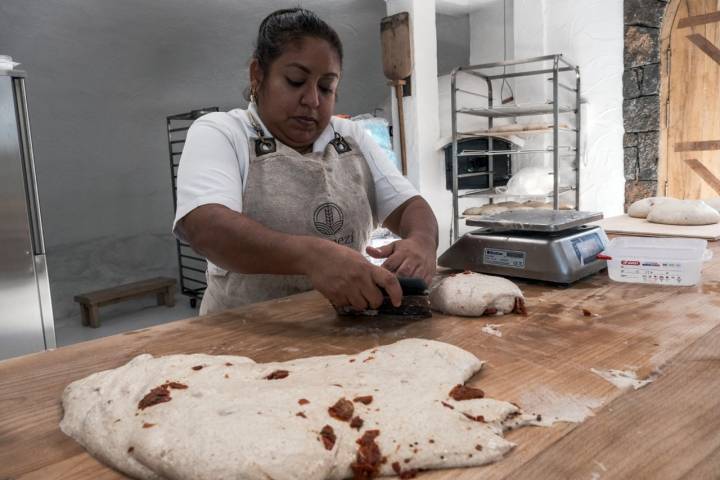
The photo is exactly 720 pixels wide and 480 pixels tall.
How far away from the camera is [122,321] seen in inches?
167

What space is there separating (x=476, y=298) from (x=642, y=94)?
10.9ft

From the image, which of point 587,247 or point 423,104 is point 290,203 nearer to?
point 587,247

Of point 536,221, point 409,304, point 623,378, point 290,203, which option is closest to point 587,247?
point 536,221

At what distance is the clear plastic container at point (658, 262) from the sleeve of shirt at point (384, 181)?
2.05ft

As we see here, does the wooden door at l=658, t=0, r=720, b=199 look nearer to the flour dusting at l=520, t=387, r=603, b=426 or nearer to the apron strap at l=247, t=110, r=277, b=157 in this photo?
the apron strap at l=247, t=110, r=277, b=157

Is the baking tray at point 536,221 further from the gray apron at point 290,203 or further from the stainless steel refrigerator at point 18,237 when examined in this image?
the stainless steel refrigerator at point 18,237

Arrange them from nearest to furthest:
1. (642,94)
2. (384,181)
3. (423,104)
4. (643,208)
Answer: (384,181), (643,208), (642,94), (423,104)

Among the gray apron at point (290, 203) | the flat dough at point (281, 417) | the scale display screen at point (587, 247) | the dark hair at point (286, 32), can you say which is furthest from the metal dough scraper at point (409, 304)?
the dark hair at point (286, 32)

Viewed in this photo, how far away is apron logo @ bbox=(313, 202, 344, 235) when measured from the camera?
5.10ft

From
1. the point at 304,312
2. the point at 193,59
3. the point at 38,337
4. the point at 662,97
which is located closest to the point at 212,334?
the point at 304,312

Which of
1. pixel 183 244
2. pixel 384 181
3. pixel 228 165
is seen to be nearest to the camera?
pixel 228 165

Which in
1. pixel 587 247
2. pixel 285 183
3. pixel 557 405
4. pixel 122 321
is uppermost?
pixel 285 183

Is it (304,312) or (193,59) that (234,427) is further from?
(193,59)

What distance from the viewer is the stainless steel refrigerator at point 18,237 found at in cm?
278
